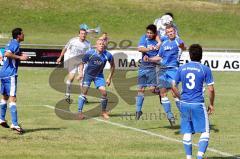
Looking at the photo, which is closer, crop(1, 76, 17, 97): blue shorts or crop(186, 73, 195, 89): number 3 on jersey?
crop(186, 73, 195, 89): number 3 on jersey

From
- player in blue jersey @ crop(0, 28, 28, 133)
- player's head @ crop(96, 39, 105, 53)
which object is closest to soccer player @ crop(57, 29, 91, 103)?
player's head @ crop(96, 39, 105, 53)

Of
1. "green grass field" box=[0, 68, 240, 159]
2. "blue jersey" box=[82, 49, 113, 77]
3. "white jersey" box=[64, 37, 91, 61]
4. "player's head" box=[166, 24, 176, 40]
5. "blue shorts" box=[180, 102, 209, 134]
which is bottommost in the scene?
"green grass field" box=[0, 68, 240, 159]

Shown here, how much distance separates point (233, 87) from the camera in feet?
99.0

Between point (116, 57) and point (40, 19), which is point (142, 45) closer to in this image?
point (116, 57)

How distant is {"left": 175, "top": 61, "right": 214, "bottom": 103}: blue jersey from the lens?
12.4 m

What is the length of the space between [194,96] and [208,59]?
82.4 ft

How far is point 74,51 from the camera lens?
24.8m

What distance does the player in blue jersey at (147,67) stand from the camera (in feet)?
59.9

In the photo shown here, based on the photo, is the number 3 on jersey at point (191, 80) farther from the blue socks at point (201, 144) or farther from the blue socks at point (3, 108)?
the blue socks at point (3, 108)

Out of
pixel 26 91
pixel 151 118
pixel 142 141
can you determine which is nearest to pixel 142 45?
pixel 151 118

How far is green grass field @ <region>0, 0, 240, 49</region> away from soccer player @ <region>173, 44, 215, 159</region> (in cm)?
5589

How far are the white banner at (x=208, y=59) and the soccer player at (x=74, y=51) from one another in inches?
446

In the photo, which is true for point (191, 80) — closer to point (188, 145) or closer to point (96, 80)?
point (188, 145)

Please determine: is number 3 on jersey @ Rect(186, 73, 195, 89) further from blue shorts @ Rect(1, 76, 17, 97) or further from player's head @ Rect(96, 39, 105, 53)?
player's head @ Rect(96, 39, 105, 53)
